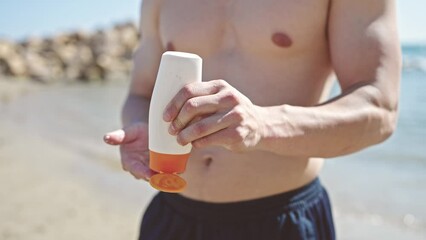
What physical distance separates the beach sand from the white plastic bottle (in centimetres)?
295

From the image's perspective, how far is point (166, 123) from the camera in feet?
3.68

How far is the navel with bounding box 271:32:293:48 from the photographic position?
1521mm

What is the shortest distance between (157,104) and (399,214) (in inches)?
157

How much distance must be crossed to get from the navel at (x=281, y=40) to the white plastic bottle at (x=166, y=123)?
493 millimetres

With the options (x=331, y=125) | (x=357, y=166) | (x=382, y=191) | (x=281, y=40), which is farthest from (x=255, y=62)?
(x=357, y=166)

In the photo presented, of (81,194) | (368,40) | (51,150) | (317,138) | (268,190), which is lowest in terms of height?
(51,150)

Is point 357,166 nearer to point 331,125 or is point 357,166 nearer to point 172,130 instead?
point 331,125

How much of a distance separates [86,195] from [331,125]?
395cm

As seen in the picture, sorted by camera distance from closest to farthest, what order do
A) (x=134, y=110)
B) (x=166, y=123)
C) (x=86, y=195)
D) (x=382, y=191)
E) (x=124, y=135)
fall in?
(x=166, y=123), (x=124, y=135), (x=134, y=110), (x=86, y=195), (x=382, y=191)

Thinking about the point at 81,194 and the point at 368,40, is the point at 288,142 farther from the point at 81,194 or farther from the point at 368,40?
the point at 81,194

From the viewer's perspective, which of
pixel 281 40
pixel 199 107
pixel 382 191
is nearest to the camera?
pixel 199 107

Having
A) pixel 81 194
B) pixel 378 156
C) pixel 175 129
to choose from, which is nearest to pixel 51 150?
pixel 81 194

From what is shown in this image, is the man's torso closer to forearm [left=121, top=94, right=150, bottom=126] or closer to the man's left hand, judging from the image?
forearm [left=121, top=94, right=150, bottom=126]

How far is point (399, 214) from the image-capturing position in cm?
461
